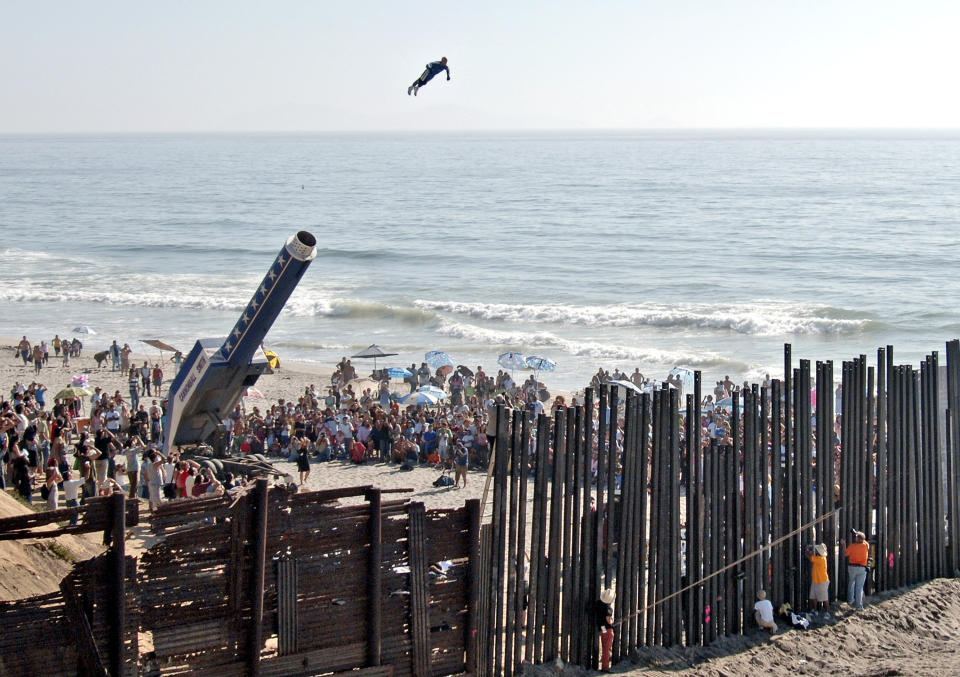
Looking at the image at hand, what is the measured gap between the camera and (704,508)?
37.3ft

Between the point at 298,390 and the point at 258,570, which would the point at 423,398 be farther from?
the point at 258,570

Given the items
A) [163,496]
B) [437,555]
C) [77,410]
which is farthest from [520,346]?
[437,555]

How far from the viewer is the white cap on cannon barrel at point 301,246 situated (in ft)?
63.5

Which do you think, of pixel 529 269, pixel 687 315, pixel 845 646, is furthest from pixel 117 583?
pixel 529 269

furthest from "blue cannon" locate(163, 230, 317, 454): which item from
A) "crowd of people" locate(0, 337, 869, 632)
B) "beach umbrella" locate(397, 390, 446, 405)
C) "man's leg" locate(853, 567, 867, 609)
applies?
"man's leg" locate(853, 567, 867, 609)

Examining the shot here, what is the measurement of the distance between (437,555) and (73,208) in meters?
119

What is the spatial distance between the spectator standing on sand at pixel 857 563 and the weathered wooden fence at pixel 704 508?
0.16 m

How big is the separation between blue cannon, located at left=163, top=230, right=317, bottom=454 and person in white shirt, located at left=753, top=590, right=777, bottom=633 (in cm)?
1055

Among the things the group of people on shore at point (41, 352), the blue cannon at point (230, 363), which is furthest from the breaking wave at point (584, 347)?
the blue cannon at point (230, 363)

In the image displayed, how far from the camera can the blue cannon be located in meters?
19.8

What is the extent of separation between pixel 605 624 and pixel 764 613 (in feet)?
6.94

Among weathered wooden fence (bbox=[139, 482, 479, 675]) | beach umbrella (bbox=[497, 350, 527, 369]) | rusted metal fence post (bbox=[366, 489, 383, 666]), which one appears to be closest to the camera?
weathered wooden fence (bbox=[139, 482, 479, 675])

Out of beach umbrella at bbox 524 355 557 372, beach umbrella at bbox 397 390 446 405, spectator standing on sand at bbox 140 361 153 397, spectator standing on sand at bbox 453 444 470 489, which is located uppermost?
beach umbrella at bbox 524 355 557 372

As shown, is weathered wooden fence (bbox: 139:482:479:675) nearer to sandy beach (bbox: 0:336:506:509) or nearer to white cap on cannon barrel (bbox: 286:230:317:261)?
sandy beach (bbox: 0:336:506:509)
